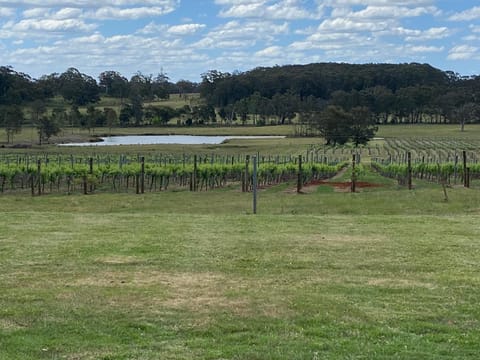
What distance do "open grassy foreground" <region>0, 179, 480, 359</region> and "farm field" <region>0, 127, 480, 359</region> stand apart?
0.02 m

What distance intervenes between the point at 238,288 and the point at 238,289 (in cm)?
6

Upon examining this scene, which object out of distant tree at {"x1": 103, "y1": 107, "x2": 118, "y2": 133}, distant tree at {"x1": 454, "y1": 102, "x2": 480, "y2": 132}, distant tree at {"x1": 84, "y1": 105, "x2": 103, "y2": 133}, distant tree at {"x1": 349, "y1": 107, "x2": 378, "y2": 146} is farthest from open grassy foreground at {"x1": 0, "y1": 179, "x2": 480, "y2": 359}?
distant tree at {"x1": 454, "y1": 102, "x2": 480, "y2": 132}

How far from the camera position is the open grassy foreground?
7.03 metres

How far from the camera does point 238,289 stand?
30.3 feet

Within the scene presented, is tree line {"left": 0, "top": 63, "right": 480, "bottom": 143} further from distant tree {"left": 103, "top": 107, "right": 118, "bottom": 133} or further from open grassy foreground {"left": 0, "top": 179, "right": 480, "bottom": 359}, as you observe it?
open grassy foreground {"left": 0, "top": 179, "right": 480, "bottom": 359}

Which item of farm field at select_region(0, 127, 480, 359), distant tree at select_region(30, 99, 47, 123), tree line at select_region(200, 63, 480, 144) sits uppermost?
tree line at select_region(200, 63, 480, 144)

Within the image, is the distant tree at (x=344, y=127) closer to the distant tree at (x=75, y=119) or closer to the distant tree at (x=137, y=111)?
the distant tree at (x=75, y=119)

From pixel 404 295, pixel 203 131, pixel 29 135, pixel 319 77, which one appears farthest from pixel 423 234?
pixel 319 77

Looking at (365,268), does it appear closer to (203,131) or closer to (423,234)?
(423,234)

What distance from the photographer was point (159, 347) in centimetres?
693

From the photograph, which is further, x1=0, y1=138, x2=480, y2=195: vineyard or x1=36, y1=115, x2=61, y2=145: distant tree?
x1=36, y1=115, x2=61, y2=145: distant tree

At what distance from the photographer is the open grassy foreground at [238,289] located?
7027mm

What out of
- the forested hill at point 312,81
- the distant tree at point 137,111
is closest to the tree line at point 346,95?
the forested hill at point 312,81

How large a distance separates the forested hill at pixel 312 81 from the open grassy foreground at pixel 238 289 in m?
156
